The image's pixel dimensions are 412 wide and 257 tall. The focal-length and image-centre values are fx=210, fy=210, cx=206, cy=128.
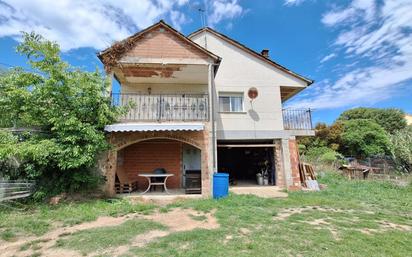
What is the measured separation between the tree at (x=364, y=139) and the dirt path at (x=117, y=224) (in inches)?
1446

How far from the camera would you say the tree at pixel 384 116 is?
175 feet

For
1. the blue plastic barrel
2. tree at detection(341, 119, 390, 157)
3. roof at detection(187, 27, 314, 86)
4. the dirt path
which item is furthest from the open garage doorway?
tree at detection(341, 119, 390, 157)

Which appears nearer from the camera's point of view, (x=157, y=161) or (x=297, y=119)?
(x=157, y=161)

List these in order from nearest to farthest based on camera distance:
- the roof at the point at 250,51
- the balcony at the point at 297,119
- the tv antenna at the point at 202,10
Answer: the balcony at the point at 297,119, the roof at the point at 250,51, the tv antenna at the point at 202,10

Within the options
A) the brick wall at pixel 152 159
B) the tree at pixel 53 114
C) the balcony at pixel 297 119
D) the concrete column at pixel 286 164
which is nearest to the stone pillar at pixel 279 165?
the concrete column at pixel 286 164

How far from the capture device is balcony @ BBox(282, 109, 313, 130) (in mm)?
17797

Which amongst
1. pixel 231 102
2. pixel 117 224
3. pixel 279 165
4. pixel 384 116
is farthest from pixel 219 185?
pixel 384 116

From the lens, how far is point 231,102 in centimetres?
1828

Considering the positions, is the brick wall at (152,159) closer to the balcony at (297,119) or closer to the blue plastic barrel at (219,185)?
the blue plastic barrel at (219,185)

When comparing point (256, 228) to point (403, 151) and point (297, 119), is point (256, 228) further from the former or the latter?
point (403, 151)

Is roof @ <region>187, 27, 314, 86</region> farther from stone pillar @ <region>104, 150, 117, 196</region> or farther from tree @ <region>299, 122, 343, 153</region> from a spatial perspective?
tree @ <region>299, 122, 343, 153</region>

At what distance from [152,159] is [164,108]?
205 inches

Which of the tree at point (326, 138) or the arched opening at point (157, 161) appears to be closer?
the arched opening at point (157, 161)

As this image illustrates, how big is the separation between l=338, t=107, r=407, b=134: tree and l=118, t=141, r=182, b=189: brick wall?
182ft
